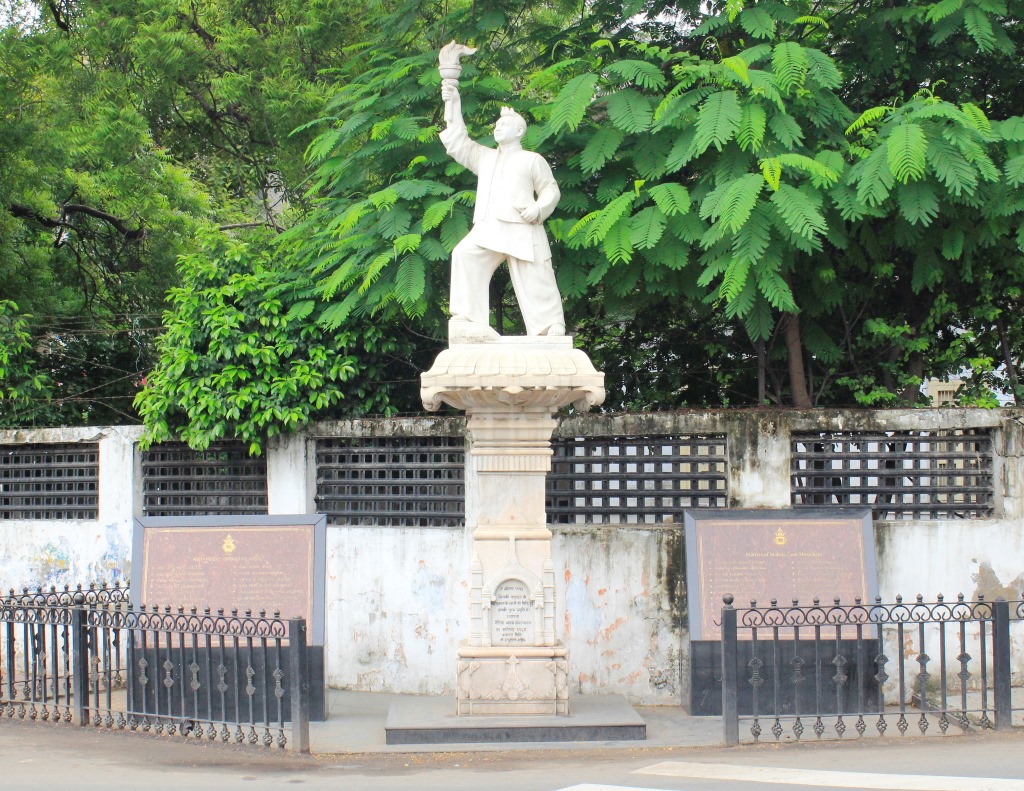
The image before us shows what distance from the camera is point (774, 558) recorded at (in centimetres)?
896

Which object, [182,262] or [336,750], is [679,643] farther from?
[182,262]

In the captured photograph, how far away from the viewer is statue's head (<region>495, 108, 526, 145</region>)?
27.7 feet

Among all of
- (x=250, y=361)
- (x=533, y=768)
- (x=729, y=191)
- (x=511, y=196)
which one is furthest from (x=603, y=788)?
(x=250, y=361)

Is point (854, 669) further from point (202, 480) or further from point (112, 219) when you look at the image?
point (112, 219)

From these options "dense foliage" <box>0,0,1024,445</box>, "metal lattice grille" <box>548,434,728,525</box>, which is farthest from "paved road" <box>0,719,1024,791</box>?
"dense foliage" <box>0,0,1024,445</box>

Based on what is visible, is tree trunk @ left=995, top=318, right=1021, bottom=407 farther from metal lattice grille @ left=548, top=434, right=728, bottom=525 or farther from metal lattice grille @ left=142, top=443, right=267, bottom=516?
metal lattice grille @ left=142, top=443, right=267, bottom=516

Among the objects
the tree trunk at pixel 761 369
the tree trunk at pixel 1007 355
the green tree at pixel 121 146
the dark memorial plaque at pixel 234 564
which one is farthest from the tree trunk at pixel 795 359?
the green tree at pixel 121 146

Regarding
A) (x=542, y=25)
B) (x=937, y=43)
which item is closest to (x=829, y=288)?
(x=937, y=43)

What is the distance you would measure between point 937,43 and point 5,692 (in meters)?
9.95

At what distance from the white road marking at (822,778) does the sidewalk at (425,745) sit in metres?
0.71

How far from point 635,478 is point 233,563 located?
3.44m

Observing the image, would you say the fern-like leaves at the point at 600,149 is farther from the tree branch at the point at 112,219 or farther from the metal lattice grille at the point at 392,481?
the tree branch at the point at 112,219

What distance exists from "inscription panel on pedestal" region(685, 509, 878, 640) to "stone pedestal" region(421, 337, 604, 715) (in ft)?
4.14

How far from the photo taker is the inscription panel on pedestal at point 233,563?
29.9 feet
